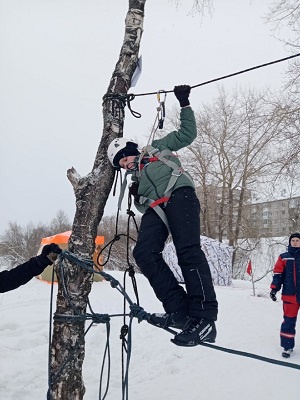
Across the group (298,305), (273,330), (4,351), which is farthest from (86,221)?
(273,330)

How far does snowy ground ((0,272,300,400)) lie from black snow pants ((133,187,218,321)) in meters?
2.21

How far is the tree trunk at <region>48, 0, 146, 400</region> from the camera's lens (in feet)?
10.2

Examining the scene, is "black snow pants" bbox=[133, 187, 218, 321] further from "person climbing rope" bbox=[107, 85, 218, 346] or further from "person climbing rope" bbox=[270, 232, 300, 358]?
"person climbing rope" bbox=[270, 232, 300, 358]

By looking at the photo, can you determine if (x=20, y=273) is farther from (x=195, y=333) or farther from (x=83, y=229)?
(x=195, y=333)

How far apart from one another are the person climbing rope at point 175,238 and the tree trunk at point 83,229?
427mm

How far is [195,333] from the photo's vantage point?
2.62 m

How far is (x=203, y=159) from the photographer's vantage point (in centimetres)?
2447

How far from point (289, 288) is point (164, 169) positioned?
3.98 m

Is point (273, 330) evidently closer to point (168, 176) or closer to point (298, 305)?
point (298, 305)

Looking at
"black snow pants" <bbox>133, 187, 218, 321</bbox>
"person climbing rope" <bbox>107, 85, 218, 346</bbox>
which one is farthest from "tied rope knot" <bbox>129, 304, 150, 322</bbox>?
"black snow pants" <bbox>133, 187, 218, 321</bbox>

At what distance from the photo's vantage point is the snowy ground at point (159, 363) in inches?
178

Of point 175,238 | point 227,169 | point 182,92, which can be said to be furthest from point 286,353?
point 227,169

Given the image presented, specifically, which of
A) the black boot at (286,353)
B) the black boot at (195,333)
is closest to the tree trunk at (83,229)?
the black boot at (195,333)

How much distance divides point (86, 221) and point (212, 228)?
2337cm
